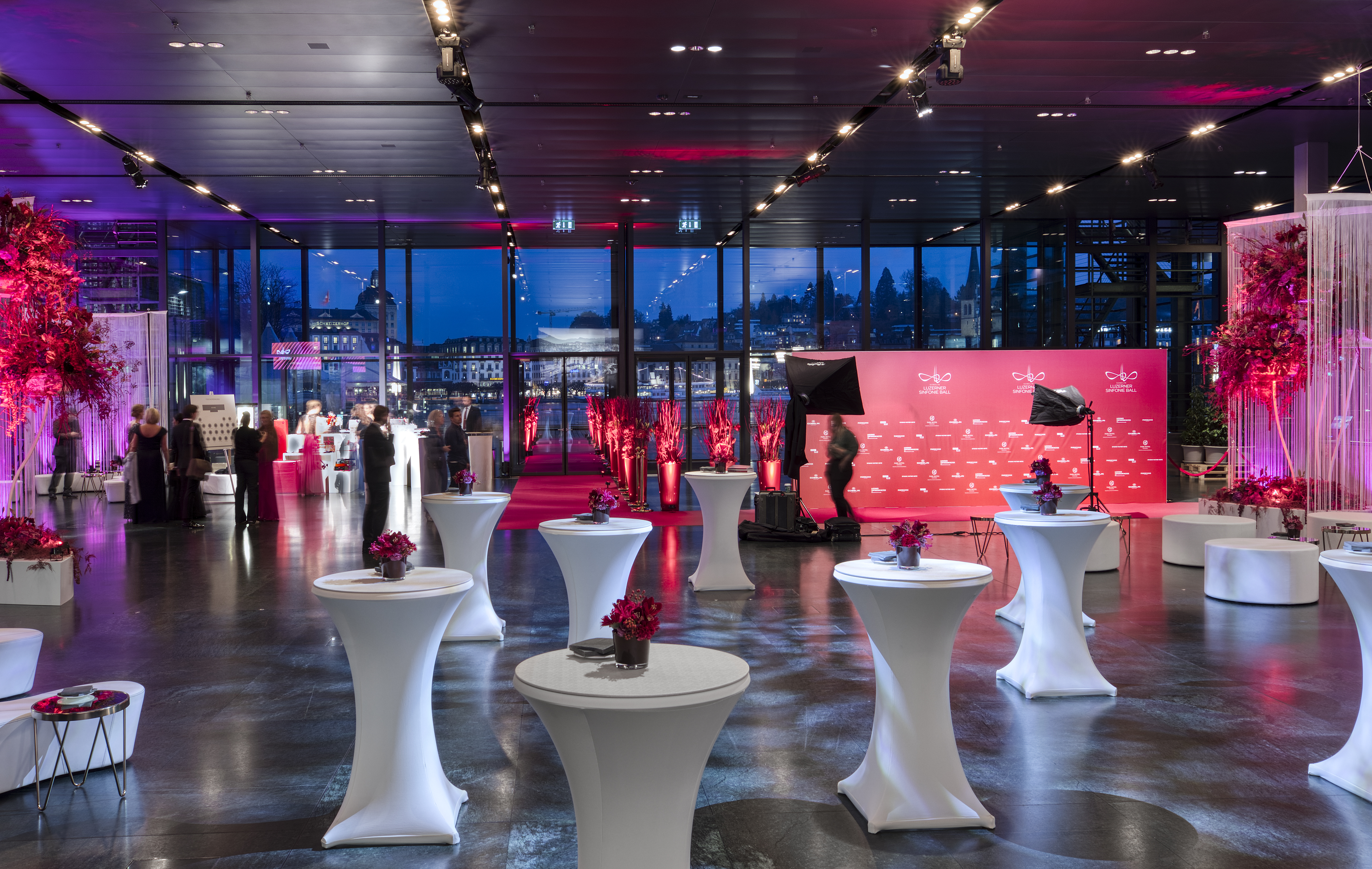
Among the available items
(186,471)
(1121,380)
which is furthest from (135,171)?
(1121,380)

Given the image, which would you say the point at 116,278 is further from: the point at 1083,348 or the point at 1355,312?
the point at 1355,312

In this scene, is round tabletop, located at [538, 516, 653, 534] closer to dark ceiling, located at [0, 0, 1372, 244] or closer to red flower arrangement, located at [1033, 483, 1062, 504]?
red flower arrangement, located at [1033, 483, 1062, 504]

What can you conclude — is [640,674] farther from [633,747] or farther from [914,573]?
[914,573]

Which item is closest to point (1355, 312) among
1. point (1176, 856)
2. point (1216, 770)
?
point (1216, 770)

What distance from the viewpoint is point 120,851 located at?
10.8ft

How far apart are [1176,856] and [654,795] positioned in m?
1.89

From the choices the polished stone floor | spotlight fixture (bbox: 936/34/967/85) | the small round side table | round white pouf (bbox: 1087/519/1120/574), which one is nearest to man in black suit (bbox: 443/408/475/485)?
the polished stone floor

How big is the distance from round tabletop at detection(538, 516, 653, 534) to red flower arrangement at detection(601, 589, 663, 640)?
2.63 m

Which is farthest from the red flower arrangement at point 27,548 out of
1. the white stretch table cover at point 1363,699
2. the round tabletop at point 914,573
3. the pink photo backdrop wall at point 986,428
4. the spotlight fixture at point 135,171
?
the pink photo backdrop wall at point 986,428

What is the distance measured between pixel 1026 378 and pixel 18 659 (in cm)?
1181

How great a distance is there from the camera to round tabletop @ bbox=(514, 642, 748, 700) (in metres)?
2.47

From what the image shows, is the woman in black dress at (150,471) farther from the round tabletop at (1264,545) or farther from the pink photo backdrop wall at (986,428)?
the round tabletop at (1264,545)

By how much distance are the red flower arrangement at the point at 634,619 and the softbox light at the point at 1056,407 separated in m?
7.86

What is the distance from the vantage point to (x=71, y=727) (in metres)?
3.87
